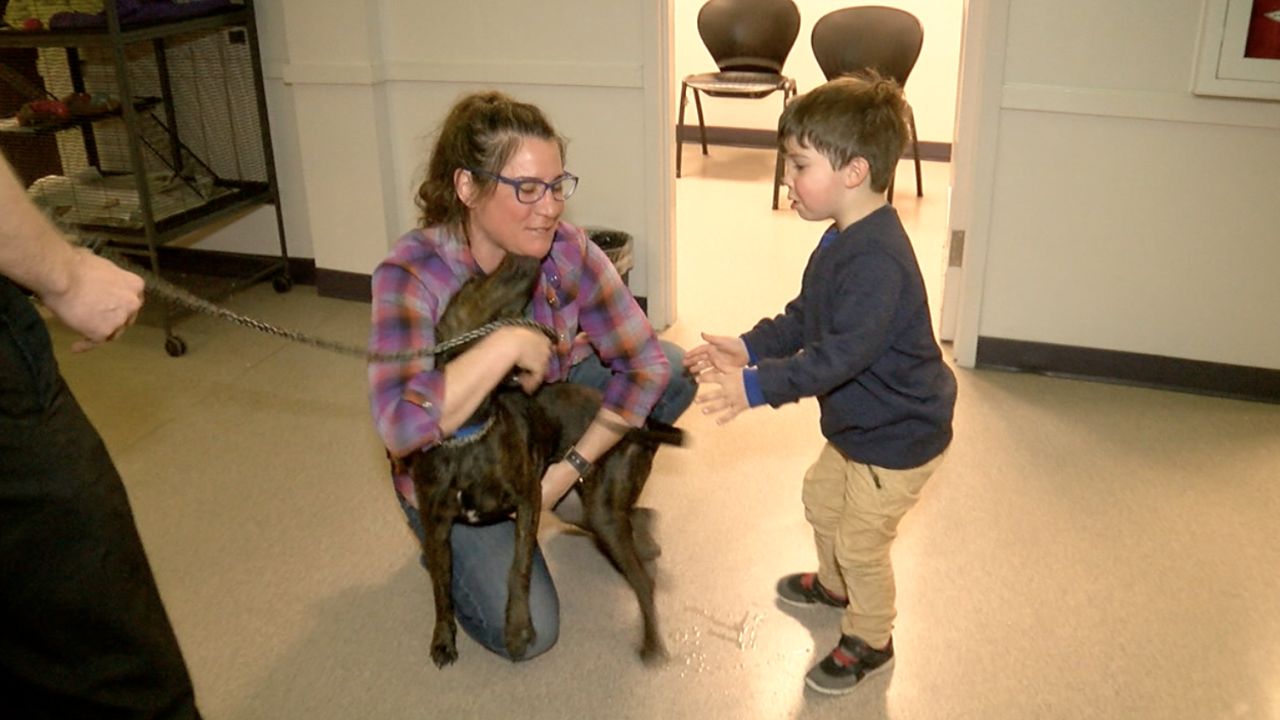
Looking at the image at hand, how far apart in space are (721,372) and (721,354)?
0.10 meters

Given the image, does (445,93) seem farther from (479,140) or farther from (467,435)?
(467,435)

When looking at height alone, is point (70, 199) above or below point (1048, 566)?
above

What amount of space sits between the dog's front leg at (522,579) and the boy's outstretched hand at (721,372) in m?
0.35

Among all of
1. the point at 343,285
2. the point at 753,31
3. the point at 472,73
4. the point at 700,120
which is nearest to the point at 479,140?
the point at 472,73

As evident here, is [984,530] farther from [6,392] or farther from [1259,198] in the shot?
[6,392]

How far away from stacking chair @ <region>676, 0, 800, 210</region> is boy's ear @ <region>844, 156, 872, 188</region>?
321 cm

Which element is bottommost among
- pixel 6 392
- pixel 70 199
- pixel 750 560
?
pixel 750 560

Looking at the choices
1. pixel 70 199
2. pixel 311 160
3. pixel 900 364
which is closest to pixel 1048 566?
pixel 900 364

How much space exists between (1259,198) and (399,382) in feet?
7.69

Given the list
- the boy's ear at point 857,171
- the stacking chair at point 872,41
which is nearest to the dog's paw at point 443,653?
the boy's ear at point 857,171

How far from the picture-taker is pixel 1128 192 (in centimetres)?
298

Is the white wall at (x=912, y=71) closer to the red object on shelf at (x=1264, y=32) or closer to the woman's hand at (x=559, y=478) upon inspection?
the red object on shelf at (x=1264, y=32)

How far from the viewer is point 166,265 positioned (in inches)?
169

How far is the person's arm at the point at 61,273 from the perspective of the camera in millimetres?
1239
